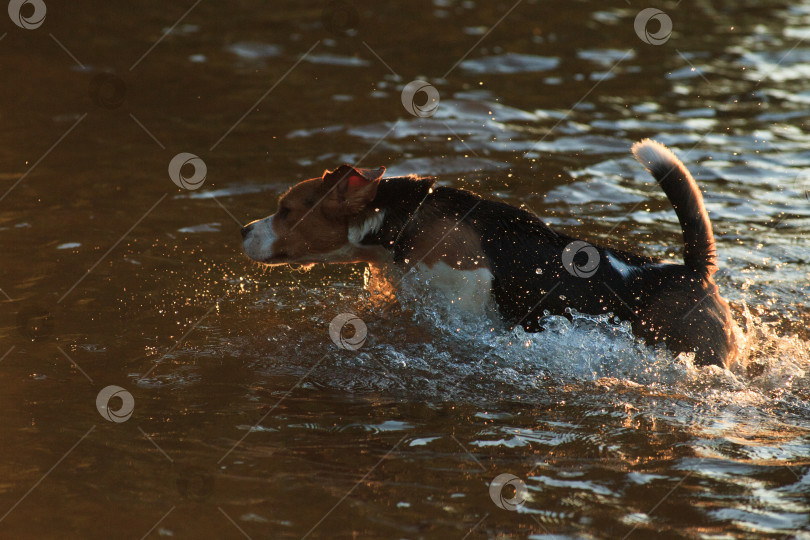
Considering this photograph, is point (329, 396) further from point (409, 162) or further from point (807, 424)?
point (409, 162)

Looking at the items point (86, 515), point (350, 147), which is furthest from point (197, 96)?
point (86, 515)

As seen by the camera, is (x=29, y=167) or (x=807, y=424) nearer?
(x=807, y=424)

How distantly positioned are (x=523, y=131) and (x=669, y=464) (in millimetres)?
5441

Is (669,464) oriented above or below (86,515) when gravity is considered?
below

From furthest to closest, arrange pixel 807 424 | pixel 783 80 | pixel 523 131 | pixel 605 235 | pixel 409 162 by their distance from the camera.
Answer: pixel 783 80 → pixel 523 131 → pixel 409 162 → pixel 605 235 → pixel 807 424

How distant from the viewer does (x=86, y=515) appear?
3908 mm

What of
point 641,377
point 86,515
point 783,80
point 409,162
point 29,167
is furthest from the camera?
point 783,80
